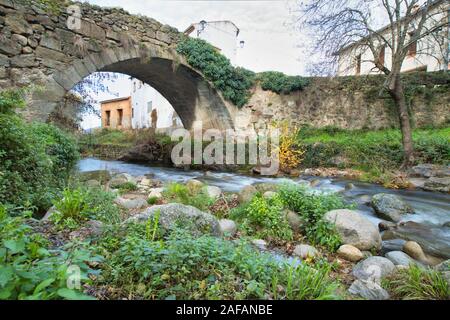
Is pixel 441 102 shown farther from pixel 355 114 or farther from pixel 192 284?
pixel 192 284

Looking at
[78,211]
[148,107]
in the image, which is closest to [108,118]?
[148,107]

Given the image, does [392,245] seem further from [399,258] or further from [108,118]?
[108,118]

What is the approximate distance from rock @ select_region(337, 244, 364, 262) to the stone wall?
9801mm

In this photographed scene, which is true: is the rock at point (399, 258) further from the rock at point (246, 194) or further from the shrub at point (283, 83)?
the shrub at point (283, 83)

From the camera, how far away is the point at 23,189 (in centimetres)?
285

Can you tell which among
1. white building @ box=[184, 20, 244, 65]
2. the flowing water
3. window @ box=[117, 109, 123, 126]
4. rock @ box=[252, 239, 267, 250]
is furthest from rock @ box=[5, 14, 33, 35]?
window @ box=[117, 109, 123, 126]

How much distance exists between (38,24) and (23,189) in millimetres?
5128

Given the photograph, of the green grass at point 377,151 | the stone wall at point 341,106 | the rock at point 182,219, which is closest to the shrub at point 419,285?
the rock at point 182,219

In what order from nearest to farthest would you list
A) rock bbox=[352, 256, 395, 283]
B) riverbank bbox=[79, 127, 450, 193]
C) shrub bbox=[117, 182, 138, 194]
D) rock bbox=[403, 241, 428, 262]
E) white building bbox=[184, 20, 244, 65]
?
rock bbox=[352, 256, 395, 283], rock bbox=[403, 241, 428, 262], shrub bbox=[117, 182, 138, 194], riverbank bbox=[79, 127, 450, 193], white building bbox=[184, 20, 244, 65]

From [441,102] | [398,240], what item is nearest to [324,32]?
[441,102]

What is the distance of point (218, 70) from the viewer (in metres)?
11.2

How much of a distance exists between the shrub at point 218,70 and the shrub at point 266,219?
779 cm

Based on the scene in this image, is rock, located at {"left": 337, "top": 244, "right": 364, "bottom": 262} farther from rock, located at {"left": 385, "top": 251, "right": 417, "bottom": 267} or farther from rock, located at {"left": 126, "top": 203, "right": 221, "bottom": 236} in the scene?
rock, located at {"left": 126, "top": 203, "right": 221, "bottom": 236}

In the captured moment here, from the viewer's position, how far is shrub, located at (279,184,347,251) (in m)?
3.35
